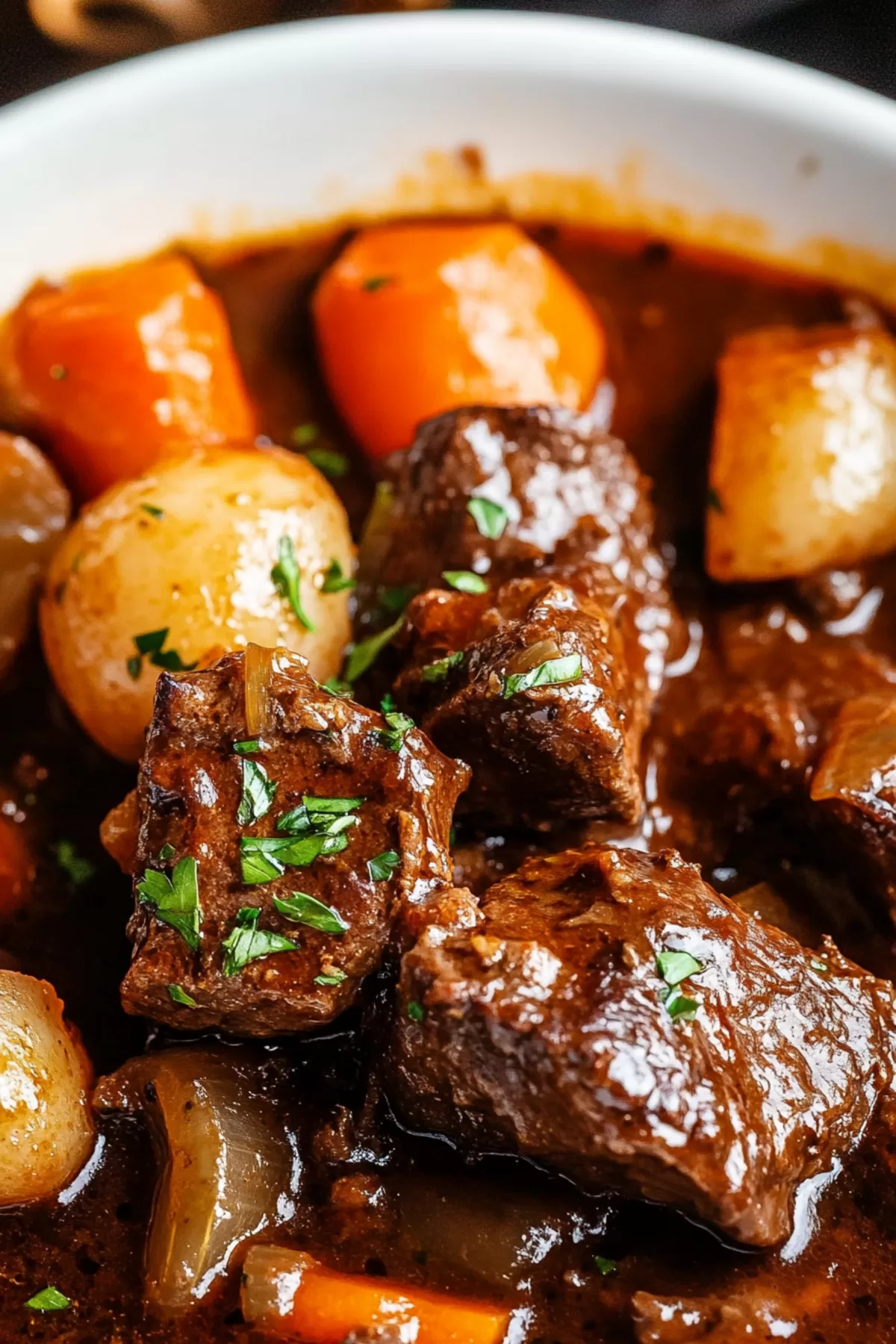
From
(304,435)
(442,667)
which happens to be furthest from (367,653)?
(304,435)

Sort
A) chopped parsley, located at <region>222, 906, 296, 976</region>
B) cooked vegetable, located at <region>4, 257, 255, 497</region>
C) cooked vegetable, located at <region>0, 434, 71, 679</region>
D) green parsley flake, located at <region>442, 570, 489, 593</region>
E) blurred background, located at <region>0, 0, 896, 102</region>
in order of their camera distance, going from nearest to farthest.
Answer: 1. chopped parsley, located at <region>222, 906, 296, 976</region>
2. green parsley flake, located at <region>442, 570, 489, 593</region>
3. cooked vegetable, located at <region>0, 434, 71, 679</region>
4. cooked vegetable, located at <region>4, 257, 255, 497</region>
5. blurred background, located at <region>0, 0, 896, 102</region>

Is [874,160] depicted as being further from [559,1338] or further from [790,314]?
[559,1338]

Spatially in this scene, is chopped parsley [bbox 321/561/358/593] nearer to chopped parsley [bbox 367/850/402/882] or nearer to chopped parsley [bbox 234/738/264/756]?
chopped parsley [bbox 234/738/264/756]

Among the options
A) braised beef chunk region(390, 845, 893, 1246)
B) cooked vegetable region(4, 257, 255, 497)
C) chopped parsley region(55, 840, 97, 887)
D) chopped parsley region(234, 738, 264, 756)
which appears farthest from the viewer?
cooked vegetable region(4, 257, 255, 497)

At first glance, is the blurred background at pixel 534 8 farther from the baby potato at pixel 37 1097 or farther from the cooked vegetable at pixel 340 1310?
the cooked vegetable at pixel 340 1310

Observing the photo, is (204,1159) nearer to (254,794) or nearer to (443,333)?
(254,794)

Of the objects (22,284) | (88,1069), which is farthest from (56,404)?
(88,1069)

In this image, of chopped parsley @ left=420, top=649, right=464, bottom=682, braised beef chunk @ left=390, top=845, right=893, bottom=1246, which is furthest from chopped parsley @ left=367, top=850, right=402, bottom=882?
chopped parsley @ left=420, top=649, right=464, bottom=682

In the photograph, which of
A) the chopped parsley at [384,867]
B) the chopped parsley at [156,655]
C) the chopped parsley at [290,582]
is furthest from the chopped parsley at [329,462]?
the chopped parsley at [384,867]
